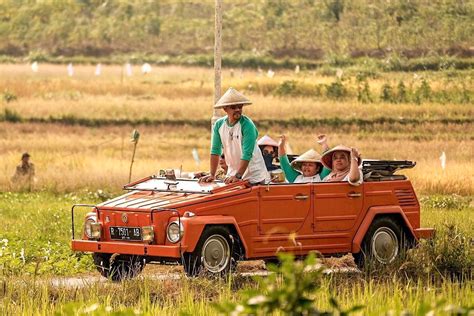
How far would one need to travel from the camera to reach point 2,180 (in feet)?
88.1

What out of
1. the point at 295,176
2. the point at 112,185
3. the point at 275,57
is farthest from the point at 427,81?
the point at 295,176

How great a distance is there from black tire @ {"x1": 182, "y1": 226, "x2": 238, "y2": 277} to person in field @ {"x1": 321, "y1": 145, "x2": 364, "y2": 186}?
1441 mm

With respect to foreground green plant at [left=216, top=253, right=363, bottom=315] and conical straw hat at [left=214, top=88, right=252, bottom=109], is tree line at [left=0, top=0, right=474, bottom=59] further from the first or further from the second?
foreground green plant at [left=216, top=253, right=363, bottom=315]

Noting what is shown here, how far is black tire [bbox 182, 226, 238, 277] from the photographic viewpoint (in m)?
14.2

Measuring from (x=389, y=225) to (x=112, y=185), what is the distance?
1092 cm

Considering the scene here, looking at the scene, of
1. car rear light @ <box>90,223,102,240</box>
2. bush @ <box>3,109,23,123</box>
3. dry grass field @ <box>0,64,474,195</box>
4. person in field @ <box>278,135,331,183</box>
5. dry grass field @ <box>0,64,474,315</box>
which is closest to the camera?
dry grass field @ <box>0,64,474,315</box>

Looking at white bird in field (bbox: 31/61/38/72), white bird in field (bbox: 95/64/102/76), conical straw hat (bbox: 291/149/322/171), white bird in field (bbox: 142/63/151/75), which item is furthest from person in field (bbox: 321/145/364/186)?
white bird in field (bbox: 31/61/38/72)

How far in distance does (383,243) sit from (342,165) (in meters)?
0.84

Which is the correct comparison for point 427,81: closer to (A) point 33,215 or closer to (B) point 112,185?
(B) point 112,185

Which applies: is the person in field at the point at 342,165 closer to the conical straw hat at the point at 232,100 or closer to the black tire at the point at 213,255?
the conical straw hat at the point at 232,100

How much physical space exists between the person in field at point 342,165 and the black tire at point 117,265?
2.02m

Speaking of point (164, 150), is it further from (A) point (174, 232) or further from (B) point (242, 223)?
(A) point (174, 232)

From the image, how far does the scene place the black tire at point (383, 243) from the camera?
51.0ft

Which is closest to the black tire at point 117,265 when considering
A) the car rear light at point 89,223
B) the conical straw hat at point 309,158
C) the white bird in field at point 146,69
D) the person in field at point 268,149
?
the car rear light at point 89,223
